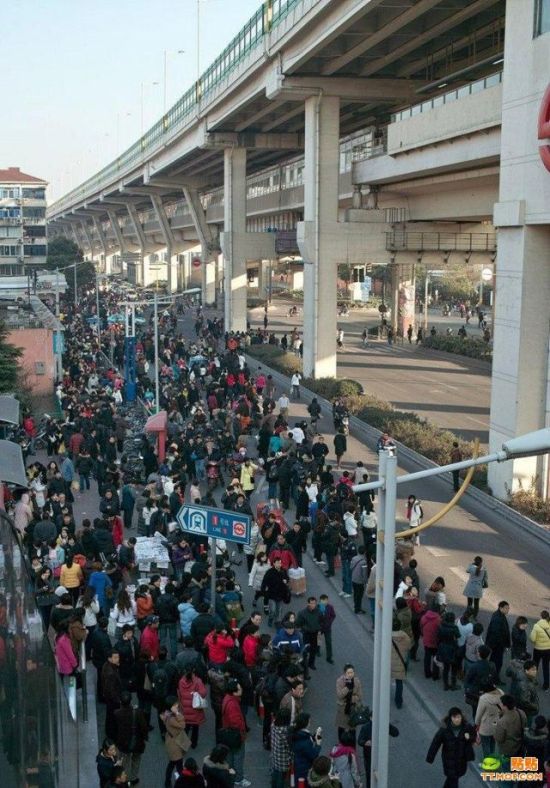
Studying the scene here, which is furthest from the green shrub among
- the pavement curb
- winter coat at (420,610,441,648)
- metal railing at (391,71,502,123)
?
winter coat at (420,610,441,648)

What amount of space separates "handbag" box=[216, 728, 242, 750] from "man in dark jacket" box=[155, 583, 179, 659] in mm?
2934

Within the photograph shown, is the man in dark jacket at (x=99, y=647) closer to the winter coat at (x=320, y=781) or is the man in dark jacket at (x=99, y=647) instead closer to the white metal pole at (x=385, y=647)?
the winter coat at (x=320, y=781)

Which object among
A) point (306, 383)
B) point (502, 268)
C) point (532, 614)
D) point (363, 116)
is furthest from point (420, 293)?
point (532, 614)

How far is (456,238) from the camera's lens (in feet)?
124

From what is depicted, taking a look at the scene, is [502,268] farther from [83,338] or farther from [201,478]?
[83,338]

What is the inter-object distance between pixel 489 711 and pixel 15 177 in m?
102

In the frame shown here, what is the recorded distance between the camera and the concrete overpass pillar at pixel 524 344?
66.5ft

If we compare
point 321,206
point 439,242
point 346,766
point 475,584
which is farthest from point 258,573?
point 439,242

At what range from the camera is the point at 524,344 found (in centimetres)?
2047

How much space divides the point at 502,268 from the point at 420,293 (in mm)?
64172

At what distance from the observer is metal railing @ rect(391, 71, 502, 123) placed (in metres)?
23.4

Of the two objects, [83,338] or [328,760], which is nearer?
[328,760]

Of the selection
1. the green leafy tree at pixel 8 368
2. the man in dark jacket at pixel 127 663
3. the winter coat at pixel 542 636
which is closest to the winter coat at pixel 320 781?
the man in dark jacket at pixel 127 663

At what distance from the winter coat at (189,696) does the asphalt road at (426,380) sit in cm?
1769
